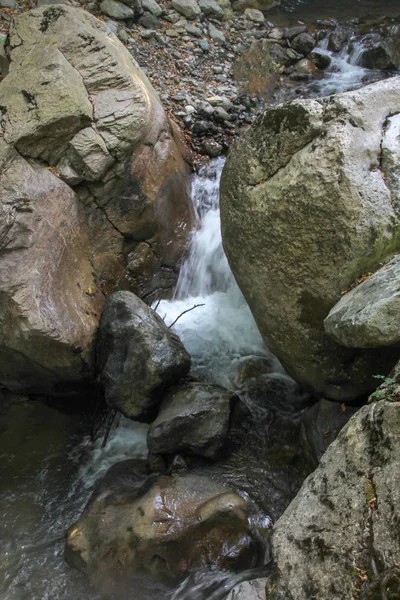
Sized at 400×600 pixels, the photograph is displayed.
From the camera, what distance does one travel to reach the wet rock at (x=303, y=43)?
1070 centimetres

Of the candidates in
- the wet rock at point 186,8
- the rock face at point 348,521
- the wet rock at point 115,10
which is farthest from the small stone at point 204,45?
the rock face at point 348,521

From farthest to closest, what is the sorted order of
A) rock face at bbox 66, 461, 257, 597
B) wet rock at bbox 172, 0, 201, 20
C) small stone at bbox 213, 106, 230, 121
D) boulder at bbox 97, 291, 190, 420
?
→ wet rock at bbox 172, 0, 201, 20
small stone at bbox 213, 106, 230, 121
boulder at bbox 97, 291, 190, 420
rock face at bbox 66, 461, 257, 597

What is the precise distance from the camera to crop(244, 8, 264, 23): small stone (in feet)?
37.6

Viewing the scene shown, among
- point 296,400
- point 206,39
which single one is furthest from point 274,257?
point 206,39

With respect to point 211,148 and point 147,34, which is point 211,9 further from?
point 211,148

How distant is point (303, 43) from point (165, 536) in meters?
10.5

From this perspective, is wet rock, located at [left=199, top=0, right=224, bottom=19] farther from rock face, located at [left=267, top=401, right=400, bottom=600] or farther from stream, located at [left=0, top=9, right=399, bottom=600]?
rock face, located at [left=267, top=401, right=400, bottom=600]

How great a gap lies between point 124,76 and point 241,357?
405 centimetres

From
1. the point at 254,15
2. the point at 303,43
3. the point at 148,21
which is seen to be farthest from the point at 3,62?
the point at 254,15

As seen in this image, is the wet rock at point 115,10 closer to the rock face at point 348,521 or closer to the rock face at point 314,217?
the rock face at point 314,217

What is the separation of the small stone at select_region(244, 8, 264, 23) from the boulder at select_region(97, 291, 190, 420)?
361 inches

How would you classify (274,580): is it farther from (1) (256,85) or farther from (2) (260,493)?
(1) (256,85)

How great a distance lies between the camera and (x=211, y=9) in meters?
11.1

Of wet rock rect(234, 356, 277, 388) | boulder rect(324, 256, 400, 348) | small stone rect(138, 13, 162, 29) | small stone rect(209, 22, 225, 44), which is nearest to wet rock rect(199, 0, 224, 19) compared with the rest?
small stone rect(209, 22, 225, 44)
